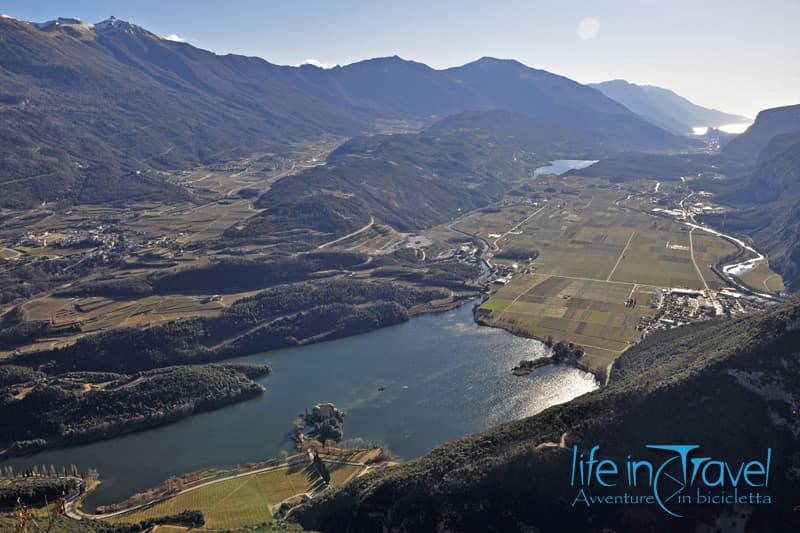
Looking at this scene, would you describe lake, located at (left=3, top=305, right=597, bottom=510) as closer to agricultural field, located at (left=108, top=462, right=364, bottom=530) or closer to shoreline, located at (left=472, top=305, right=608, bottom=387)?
shoreline, located at (left=472, top=305, right=608, bottom=387)

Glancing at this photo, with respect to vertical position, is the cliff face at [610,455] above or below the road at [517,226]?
below

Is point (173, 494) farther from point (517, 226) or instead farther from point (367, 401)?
point (517, 226)

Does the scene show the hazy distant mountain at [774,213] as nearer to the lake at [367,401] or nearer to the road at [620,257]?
the road at [620,257]

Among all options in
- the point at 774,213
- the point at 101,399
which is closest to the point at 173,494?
the point at 101,399

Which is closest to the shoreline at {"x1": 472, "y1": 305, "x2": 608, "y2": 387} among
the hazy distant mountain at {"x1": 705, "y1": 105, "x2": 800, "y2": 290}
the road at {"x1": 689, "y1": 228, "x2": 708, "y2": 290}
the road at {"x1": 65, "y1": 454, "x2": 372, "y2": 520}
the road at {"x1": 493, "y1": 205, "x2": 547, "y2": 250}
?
the road at {"x1": 65, "y1": 454, "x2": 372, "y2": 520}

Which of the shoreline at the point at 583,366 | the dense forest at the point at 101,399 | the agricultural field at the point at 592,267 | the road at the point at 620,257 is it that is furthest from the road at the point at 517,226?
the dense forest at the point at 101,399

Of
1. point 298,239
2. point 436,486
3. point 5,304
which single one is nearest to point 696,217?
point 298,239
